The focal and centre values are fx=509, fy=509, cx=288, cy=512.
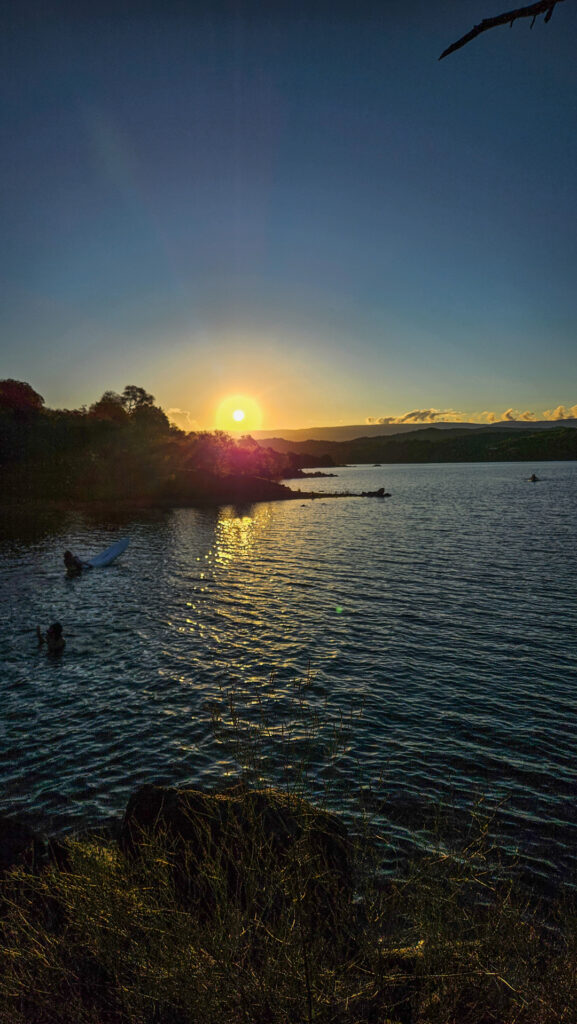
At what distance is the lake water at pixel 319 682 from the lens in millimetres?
11508

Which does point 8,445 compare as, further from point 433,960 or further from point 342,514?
point 433,960

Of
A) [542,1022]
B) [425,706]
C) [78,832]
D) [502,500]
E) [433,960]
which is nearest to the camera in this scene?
[542,1022]

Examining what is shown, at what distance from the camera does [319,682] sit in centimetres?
1758

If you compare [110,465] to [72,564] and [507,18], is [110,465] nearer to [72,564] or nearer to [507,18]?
[72,564]

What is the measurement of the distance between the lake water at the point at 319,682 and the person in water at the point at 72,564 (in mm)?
814

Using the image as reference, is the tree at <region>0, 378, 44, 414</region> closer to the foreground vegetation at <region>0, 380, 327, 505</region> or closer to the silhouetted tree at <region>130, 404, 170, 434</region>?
the foreground vegetation at <region>0, 380, 327, 505</region>

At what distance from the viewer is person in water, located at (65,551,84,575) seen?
35.3m

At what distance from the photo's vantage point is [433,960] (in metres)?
5.49

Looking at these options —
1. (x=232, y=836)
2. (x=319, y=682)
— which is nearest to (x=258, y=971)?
(x=232, y=836)

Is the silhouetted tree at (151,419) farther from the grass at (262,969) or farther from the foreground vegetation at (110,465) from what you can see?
the grass at (262,969)

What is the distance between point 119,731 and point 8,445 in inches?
3586

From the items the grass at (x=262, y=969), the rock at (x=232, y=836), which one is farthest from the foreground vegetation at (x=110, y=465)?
the grass at (x=262, y=969)

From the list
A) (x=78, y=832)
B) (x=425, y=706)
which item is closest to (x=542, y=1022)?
(x=78, y=832)

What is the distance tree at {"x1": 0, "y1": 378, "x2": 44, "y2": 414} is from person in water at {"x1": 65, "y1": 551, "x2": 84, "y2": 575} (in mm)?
81315
